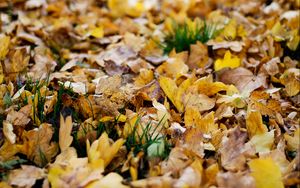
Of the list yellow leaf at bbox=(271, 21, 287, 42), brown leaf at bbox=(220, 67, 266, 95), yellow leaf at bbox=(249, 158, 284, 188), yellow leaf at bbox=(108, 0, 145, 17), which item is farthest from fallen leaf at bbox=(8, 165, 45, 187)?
yellow leaf at bbox=(108, 0, 145, 17)

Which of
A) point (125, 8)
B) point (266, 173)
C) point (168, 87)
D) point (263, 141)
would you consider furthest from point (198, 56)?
point (266, 173)

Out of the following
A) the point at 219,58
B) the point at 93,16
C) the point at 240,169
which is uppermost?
the point at 93,16

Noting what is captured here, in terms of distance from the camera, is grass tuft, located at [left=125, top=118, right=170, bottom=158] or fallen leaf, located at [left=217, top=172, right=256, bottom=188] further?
grass tuft, located at [left=125, top=118, right=170, bottom=158]

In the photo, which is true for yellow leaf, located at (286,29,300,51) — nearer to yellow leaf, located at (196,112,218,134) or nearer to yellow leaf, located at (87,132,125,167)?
yellow leaf, located at (196,112,218,134)

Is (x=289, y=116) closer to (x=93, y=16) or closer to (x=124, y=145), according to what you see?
(x=124, y=145)

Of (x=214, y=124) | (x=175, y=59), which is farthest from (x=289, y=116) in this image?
(x=175, y=59)

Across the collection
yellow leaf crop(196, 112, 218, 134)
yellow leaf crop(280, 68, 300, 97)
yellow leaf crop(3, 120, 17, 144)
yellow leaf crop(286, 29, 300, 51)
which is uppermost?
yellow leaf crop(286, 29, 300, 51)

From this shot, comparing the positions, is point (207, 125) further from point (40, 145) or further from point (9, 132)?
point (9, 132)
